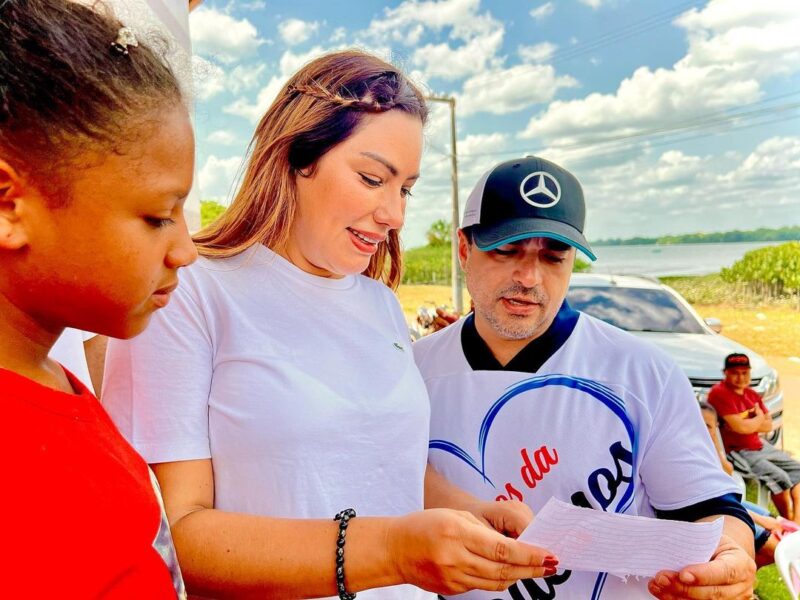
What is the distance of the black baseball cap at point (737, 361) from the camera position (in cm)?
562

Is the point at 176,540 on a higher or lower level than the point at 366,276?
lower

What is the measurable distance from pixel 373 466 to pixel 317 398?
0.20 m

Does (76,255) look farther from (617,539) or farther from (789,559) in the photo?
(789,559)

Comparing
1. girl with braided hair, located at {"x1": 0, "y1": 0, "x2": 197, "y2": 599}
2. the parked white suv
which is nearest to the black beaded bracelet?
girl with braided hair, located at {"x1": 0, "y1": 0, "x2": 197, "y2": 599}

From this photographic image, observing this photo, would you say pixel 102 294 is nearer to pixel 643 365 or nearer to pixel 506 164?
pixel 643 365

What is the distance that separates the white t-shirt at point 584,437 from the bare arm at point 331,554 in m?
0.64

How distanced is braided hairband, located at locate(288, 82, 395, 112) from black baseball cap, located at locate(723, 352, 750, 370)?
5.20m

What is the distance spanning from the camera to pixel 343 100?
1.43 m

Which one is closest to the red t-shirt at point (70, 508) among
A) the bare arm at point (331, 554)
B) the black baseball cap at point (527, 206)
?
the bare arm at point (331, 554)

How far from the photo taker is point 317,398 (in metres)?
1.27

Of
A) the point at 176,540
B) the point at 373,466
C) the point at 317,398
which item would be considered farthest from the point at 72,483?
the point at 373,466

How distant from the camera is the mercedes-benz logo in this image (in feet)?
6.45

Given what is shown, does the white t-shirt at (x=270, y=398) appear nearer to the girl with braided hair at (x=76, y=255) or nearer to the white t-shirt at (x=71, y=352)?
the white t-shirt at (x=71, y=352)

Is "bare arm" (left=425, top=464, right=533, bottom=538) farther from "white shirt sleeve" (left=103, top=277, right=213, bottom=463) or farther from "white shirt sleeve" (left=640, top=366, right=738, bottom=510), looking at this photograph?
"white shirt sleeve" (left=103, top=277, right=213, bottom=463)
